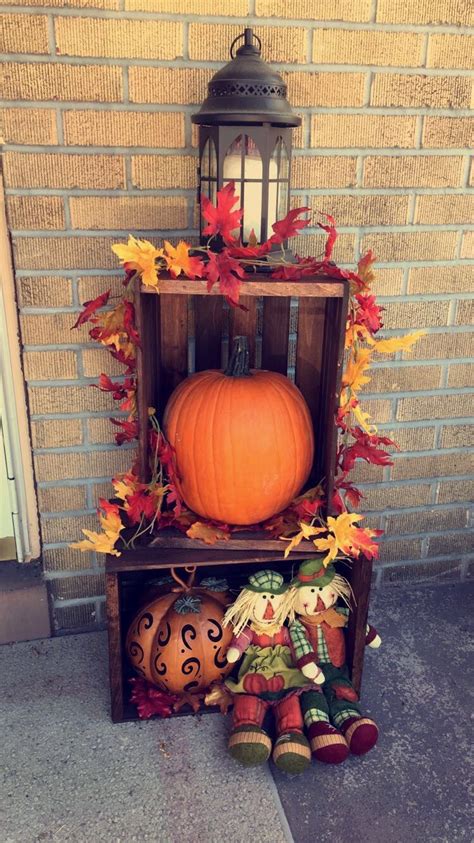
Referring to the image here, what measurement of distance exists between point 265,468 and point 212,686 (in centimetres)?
66

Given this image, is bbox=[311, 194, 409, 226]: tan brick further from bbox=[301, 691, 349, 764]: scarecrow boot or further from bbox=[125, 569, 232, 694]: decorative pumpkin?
bbox=[301, 691, 349, 764]: scarecrow boot

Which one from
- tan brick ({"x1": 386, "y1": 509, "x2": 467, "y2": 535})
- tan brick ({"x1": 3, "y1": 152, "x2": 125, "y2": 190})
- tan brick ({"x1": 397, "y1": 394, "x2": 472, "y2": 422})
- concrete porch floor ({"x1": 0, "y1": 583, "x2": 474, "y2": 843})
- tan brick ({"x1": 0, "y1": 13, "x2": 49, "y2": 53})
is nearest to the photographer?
concrete porch floor ({"x1": 0, "y1": 583, "x2": 474, "y2": 843})

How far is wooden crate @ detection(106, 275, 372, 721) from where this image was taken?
180 cm

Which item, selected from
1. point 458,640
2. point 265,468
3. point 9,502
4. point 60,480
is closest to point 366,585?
point 265,468

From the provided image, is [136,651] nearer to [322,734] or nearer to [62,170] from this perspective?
[322,734]

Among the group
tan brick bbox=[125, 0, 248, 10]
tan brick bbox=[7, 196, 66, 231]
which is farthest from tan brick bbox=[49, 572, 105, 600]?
tan brick bbox=[125, 0, 248, 10]

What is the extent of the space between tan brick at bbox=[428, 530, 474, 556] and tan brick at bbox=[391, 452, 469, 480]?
236 millimetres

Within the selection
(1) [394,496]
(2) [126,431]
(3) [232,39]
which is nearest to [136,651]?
(2) [126,431]

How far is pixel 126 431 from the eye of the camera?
6.60ft

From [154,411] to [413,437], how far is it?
0.96 metres

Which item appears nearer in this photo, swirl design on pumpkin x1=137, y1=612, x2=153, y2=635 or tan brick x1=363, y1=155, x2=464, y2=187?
swirl design on pumpkin x1=137, y1=612, x2=153, y2=635

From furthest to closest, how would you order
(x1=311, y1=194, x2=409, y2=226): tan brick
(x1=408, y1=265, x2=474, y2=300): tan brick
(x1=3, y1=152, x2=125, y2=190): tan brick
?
(x1=408, y1=265, x2=474, y2=300): tan brick → (x1=311, y1=194, x2=409, y2=226): tan brick → (x1=3, y1=152, x2=125, y2=190): tan brick

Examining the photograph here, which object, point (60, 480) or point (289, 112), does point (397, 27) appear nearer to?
point (289, 112)

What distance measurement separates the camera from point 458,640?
2.30 m
